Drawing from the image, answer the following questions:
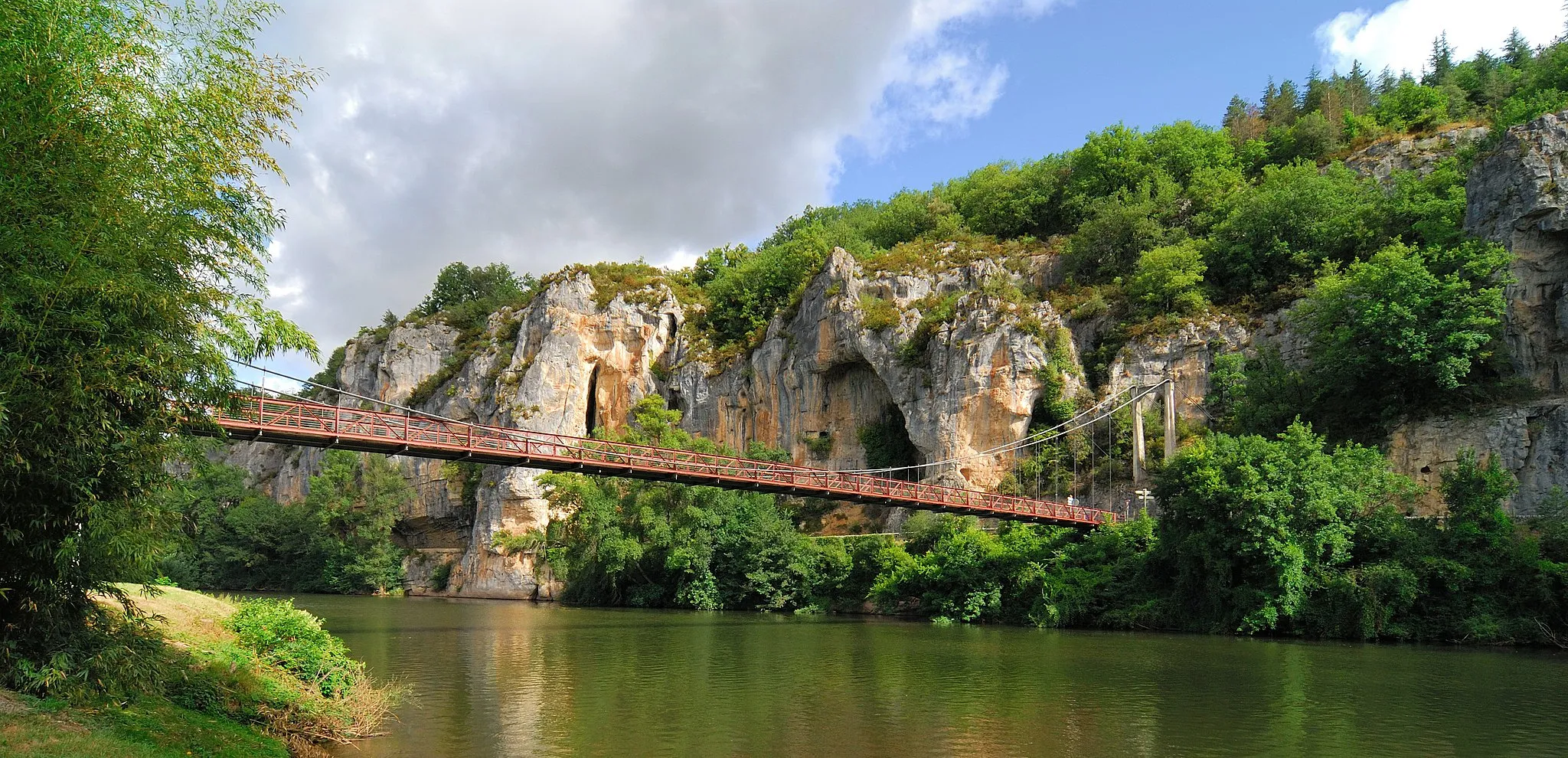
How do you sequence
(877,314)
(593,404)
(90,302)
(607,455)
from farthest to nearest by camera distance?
1. (593,404)
2. (877,314)
3. (607,455)
4. (90,302)

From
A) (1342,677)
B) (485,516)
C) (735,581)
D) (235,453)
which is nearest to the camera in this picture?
(1342,677)

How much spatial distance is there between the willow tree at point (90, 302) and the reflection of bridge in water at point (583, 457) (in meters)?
7.48

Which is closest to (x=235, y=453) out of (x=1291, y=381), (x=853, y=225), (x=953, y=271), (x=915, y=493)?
(x=853, y=225)

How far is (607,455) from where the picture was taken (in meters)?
26.9

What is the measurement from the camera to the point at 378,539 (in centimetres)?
5450

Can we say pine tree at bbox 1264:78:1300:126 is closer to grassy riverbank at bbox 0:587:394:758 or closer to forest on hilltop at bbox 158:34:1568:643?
forest on hilltop at bbox 158:34:1568:643

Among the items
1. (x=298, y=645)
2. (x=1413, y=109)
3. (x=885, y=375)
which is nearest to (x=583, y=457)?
(x=298, y=645)

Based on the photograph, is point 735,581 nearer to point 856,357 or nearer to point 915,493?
point 915,493

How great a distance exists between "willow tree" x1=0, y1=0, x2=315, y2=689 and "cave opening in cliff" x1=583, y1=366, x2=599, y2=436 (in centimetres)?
4507

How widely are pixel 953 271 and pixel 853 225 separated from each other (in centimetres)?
2290

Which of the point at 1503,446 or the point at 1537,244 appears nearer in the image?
the point at 1503,446

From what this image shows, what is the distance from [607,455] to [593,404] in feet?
97.6

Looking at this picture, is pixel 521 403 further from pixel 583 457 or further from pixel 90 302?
pixel 90 302

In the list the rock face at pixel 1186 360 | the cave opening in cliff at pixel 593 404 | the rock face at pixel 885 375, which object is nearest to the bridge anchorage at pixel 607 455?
the rock face at pixel 1186 360
